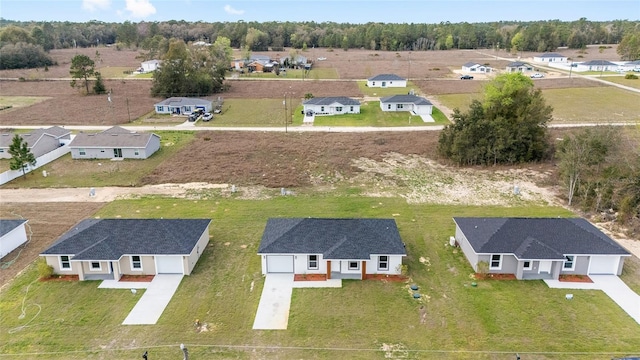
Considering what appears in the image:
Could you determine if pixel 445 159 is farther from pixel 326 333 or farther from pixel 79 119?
pixel 79 119

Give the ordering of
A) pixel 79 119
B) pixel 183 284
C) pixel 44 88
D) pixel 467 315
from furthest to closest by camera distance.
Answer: pixel 44 88, pixel 79 119, pixel 183 284, pixel 467 315

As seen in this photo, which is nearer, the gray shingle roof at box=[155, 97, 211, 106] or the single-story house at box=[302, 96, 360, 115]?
the single-story house at box=[302, 96, 360, 115]

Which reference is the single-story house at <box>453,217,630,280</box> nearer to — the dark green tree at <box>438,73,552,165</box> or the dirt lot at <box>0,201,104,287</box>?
the dark green tree at <box>438,73,552,165</box>

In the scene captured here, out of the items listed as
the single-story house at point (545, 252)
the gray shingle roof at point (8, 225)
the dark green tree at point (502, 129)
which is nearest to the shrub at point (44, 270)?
the gray shingle roof at point (8, 225)

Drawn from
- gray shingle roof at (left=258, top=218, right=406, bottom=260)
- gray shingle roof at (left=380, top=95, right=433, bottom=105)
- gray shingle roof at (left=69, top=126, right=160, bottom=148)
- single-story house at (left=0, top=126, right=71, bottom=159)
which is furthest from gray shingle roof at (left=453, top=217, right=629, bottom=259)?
single-story house at (left=0, top=126, right=71, bottom=159)

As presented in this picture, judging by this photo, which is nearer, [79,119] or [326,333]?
[326,333]

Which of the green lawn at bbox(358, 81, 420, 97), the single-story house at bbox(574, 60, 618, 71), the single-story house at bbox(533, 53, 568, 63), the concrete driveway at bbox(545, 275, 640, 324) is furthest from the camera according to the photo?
the single-story house at bbox(533, 53, 568, 63)

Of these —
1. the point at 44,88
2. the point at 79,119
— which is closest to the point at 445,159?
the point at 79,119

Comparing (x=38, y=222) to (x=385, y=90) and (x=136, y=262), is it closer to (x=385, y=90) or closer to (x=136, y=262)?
(x=136, y=262)
